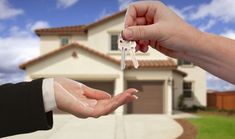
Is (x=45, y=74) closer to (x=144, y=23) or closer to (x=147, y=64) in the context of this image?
(x=147, y=64)

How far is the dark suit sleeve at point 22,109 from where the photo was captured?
1876mm

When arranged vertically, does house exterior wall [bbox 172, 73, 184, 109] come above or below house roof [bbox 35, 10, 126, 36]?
below

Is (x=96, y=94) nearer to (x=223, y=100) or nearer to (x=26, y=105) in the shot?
(x=26, y=105)

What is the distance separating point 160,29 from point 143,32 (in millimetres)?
105

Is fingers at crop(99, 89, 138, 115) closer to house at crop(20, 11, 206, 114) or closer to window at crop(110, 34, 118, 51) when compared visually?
house at crop(20, 11, 206, 114)

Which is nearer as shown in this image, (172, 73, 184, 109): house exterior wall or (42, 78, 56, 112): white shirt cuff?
(42, 78, 56, 112): white shirt cuff

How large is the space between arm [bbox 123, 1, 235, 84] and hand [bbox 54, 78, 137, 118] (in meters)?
0.33

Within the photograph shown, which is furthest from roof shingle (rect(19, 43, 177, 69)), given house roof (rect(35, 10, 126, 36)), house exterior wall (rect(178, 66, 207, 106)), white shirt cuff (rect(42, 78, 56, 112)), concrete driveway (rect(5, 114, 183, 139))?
white shirt cuff (rect(42, 78, 56, 112))

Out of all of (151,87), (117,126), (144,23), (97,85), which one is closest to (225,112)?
(151,87)

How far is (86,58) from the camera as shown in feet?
89.6

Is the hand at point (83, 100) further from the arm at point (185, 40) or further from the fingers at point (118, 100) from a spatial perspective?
the arm at point (185, 40)

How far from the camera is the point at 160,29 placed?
2.26 m

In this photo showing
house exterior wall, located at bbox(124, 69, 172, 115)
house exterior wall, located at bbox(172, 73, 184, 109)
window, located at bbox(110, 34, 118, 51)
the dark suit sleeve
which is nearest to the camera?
the dark suit sleeve

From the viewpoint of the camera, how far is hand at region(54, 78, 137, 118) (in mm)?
2092
